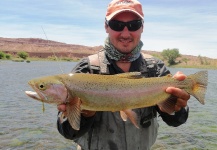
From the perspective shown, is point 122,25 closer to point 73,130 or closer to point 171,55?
point 73,130

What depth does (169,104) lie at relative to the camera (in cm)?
347

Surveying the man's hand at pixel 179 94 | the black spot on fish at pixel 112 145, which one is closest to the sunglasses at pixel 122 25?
the man's hand at pixel 179 94

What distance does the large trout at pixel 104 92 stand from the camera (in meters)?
2.97

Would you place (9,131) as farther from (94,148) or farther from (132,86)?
(132,86)

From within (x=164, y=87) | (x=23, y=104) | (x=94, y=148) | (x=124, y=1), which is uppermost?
(x=124, y=1)

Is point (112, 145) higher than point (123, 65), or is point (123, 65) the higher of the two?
point (123, 65)

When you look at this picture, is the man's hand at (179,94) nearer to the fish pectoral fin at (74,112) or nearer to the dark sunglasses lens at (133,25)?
the dark sunglasses lens at (133,25)

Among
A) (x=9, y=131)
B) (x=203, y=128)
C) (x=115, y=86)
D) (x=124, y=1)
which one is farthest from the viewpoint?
(x=203, y=128)

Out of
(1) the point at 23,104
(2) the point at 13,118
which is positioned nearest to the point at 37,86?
(2) the point at 13,118

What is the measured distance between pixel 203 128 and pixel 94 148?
8.12 meters

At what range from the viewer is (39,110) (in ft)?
42.1

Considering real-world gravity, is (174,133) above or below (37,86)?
below

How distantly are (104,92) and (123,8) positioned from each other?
4.09ft

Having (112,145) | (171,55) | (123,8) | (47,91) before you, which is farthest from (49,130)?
(171,55)
